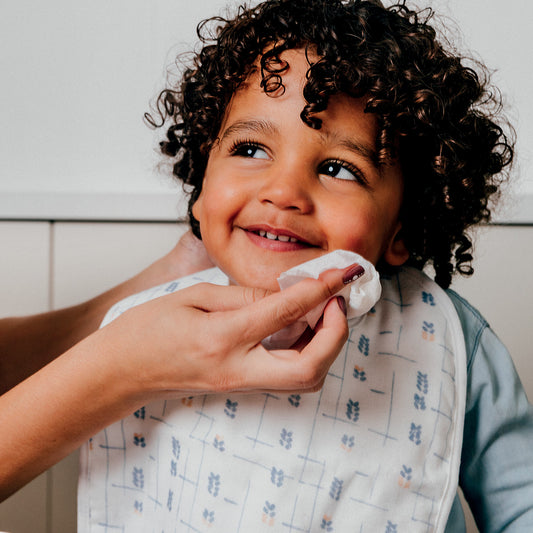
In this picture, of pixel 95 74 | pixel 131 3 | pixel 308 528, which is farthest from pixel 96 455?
pixel 131 3

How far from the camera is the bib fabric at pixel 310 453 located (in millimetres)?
726

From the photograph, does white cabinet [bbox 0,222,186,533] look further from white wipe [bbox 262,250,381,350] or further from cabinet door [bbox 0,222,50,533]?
white wipe [bbox 262,250,381,350]

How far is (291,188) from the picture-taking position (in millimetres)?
677

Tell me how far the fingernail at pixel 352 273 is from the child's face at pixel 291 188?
10 cm

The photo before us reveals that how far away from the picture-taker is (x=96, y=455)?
798 mm

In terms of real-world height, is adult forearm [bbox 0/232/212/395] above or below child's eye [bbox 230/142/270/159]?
below

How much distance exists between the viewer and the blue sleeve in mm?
763

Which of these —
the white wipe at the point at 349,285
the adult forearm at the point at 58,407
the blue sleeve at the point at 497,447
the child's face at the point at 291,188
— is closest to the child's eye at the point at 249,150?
the child's face at the point at 291,188

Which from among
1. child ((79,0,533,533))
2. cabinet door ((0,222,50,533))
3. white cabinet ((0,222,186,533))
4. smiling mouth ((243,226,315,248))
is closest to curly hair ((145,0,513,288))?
child ((79,0,533,533))

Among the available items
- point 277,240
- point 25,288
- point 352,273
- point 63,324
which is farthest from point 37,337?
point 352,273

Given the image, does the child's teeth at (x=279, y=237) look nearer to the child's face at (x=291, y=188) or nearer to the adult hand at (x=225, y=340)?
the child's face at (x=291, y=188)

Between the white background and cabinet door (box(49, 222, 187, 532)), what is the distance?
1.2 inches

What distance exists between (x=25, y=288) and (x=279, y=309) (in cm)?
66

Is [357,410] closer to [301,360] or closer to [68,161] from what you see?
[301,360]
